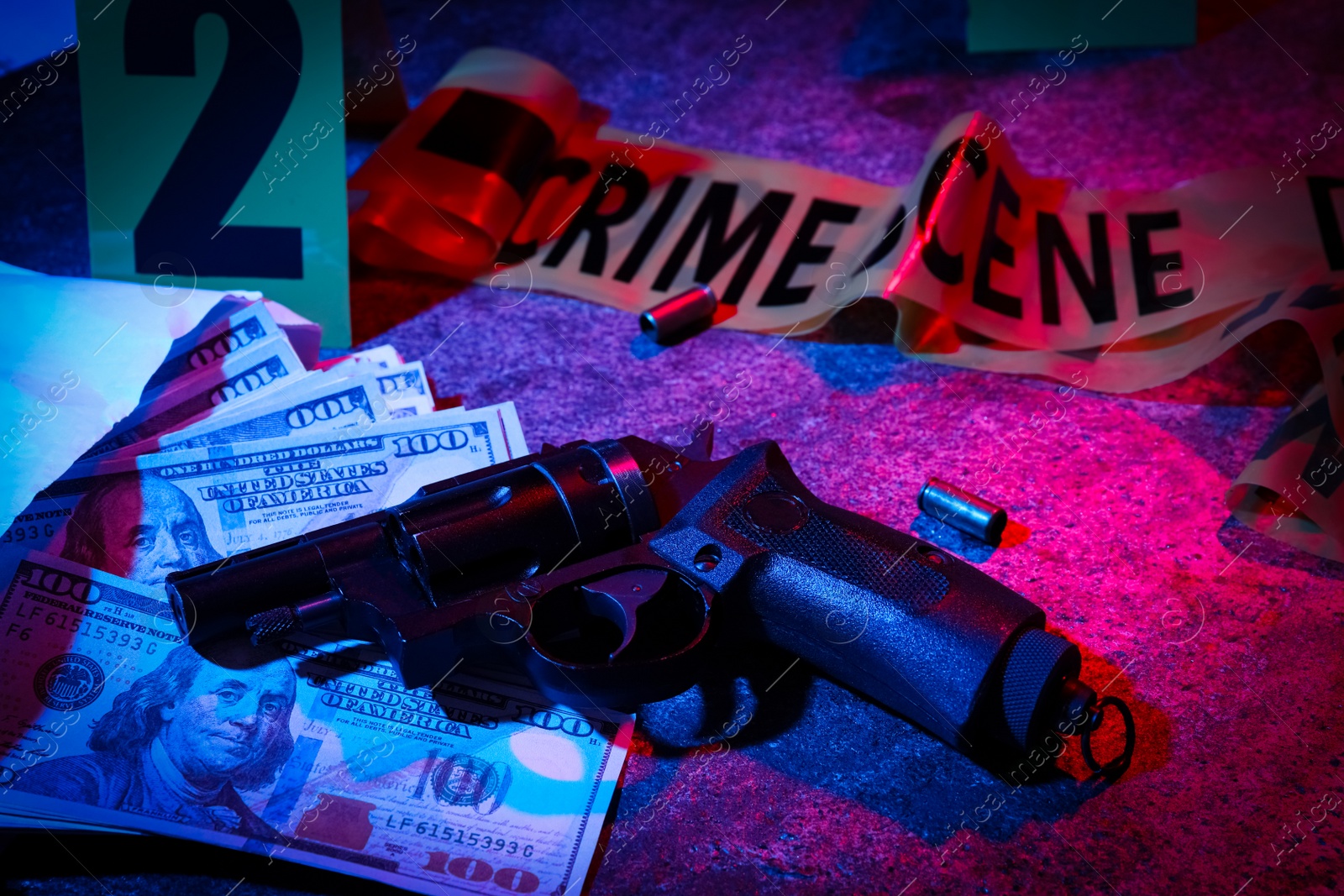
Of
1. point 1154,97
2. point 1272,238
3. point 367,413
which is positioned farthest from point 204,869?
point 1154,97

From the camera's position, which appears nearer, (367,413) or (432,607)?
(432,607)

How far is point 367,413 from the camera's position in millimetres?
1077

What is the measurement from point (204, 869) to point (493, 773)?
0.74ft

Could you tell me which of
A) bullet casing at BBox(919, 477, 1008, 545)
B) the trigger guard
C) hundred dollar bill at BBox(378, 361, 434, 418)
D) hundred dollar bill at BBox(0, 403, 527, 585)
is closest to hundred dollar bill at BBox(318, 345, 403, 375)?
hundred dollar bill at BBox(378, 361, 434, 418)

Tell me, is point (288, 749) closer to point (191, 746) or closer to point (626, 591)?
point (191, 746)

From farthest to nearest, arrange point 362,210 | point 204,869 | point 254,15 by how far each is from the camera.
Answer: point 362,210 < point 254,15 < point 204,869

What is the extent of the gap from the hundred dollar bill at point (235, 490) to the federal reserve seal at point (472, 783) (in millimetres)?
307

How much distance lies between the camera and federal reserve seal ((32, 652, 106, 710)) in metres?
0.85

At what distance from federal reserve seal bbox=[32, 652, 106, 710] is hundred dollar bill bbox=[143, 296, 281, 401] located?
331mm

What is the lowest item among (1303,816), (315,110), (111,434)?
(1303,816)

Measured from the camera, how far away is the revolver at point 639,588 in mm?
739

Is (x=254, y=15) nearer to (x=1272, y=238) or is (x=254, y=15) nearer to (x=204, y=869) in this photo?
(x=204, y=869)

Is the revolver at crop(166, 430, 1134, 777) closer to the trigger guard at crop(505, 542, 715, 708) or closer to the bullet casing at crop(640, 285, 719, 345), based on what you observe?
the trigger guard at crop(505, 542, 715, 708)

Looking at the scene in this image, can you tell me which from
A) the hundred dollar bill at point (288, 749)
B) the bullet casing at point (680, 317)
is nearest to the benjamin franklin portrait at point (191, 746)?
the hundred dollar bill at point (288, 749)
